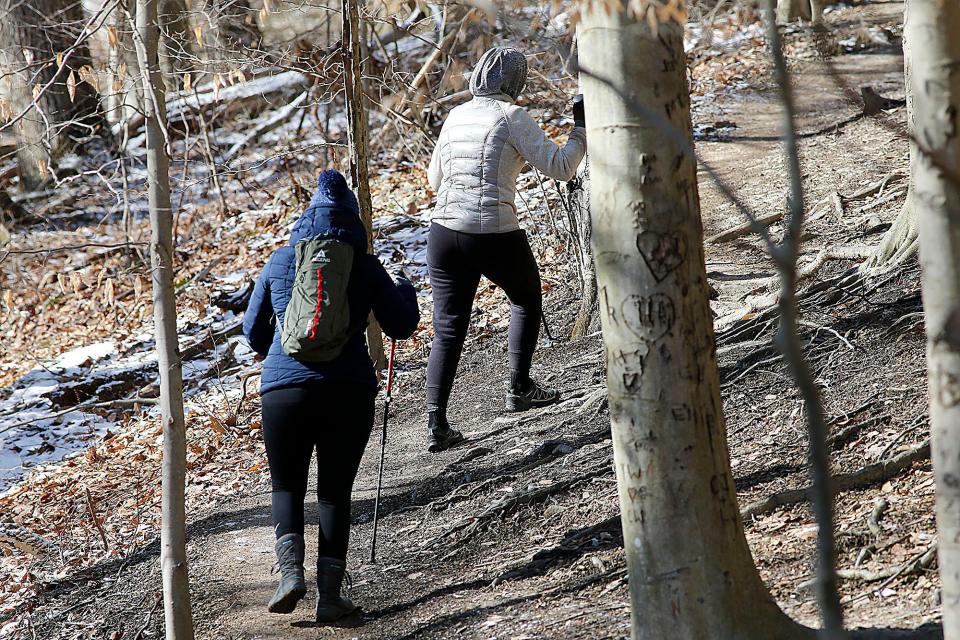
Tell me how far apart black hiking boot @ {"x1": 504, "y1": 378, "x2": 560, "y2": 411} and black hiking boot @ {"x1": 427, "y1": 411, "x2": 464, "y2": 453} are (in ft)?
1.80

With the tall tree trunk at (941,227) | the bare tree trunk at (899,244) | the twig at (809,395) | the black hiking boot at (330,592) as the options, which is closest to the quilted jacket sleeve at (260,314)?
the black hiking boot at (330,592)

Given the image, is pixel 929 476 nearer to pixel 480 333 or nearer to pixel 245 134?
pixel 480 333

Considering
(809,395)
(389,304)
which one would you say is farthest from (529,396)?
(809,395)

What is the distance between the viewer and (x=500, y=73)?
5.29m

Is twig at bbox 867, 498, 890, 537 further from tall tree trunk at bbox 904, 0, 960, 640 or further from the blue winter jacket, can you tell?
the blue winter jacket

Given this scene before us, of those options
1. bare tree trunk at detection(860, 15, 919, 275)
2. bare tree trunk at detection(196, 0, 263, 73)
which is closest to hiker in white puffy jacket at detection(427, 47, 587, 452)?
bare tree trunk at detection(196, 0, 263, 73)

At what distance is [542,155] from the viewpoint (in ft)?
17.3

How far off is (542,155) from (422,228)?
21.8ft

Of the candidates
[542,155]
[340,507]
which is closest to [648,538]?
[340,507]

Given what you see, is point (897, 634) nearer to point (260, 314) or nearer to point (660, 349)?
point (660, 349)

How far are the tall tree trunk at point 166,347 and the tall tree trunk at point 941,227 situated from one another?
293cm

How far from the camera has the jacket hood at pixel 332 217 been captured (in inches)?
160

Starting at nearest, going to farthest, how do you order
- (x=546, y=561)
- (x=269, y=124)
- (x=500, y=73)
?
1. (x=546, y=561)
2. (x=500, y=73)
3. (x=269, y=124)

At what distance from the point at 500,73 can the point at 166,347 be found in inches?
96.9
